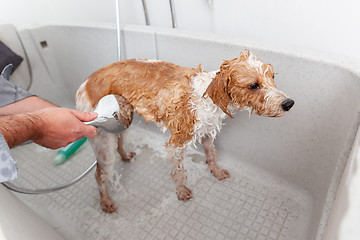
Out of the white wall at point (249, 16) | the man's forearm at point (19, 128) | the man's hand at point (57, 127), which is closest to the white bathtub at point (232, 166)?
the white wall at point (249, 16)

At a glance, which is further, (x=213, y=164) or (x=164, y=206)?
(x=213, y=164)

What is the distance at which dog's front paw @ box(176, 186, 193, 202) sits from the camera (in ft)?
4.70

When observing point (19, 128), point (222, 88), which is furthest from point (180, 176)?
point (19, 128)

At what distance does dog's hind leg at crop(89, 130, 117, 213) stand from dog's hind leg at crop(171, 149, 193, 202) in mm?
307

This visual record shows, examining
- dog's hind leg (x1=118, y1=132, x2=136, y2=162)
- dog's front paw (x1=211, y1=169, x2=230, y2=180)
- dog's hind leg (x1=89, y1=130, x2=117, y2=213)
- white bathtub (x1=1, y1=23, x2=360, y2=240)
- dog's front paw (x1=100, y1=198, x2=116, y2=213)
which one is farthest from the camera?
dog's hind leg (x1=118, y1=132, x2=136, y2=162)

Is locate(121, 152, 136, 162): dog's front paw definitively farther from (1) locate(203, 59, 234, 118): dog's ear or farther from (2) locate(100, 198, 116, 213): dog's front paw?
(1) locate(203, 59, 234, 118): dog's ear

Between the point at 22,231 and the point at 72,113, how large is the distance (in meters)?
0.39

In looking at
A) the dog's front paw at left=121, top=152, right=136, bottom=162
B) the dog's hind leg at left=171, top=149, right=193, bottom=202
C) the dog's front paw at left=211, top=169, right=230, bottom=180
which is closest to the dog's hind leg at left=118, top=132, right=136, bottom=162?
the dog's front paw at left=121, top=152, right=136, bottom=162

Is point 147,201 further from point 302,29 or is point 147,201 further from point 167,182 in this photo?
point 302,29

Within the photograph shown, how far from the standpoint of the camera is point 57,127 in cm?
85

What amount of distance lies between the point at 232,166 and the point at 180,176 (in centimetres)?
37

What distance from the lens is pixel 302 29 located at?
4.64 ft

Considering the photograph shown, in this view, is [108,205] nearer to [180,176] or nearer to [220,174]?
[180,176]

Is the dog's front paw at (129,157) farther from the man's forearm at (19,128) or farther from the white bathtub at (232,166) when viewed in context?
the man's forearm at (19,128)
